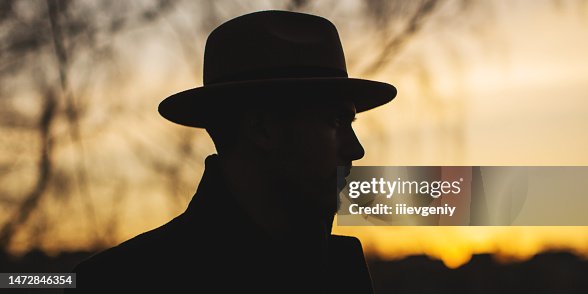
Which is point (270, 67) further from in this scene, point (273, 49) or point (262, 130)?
point (262, 130)

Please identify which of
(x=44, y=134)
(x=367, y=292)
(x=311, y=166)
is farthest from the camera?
(x=44, y=134)

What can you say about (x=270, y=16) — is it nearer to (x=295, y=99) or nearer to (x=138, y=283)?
(x=295, y=99)

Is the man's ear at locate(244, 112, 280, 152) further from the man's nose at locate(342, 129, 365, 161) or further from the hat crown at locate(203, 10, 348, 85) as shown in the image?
the man's nose at locate(342, 129, 365, 161)

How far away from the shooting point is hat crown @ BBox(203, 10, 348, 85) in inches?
104

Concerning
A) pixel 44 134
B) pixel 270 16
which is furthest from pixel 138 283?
pixel 44 134

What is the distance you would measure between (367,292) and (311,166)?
965 millimetres

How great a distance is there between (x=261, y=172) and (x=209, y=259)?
0.44 meters

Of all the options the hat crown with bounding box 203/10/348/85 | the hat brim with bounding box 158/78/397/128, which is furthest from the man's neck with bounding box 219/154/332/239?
the hat crown with bounding box 203/10/348/85

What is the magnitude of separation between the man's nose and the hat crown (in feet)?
1.00

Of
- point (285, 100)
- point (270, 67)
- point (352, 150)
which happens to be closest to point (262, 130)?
point (285, 100)

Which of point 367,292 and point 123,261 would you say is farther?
point 367,292

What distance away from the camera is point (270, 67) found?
2.64 metres

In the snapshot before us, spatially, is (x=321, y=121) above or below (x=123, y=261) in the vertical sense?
above

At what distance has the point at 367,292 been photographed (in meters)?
3.20
